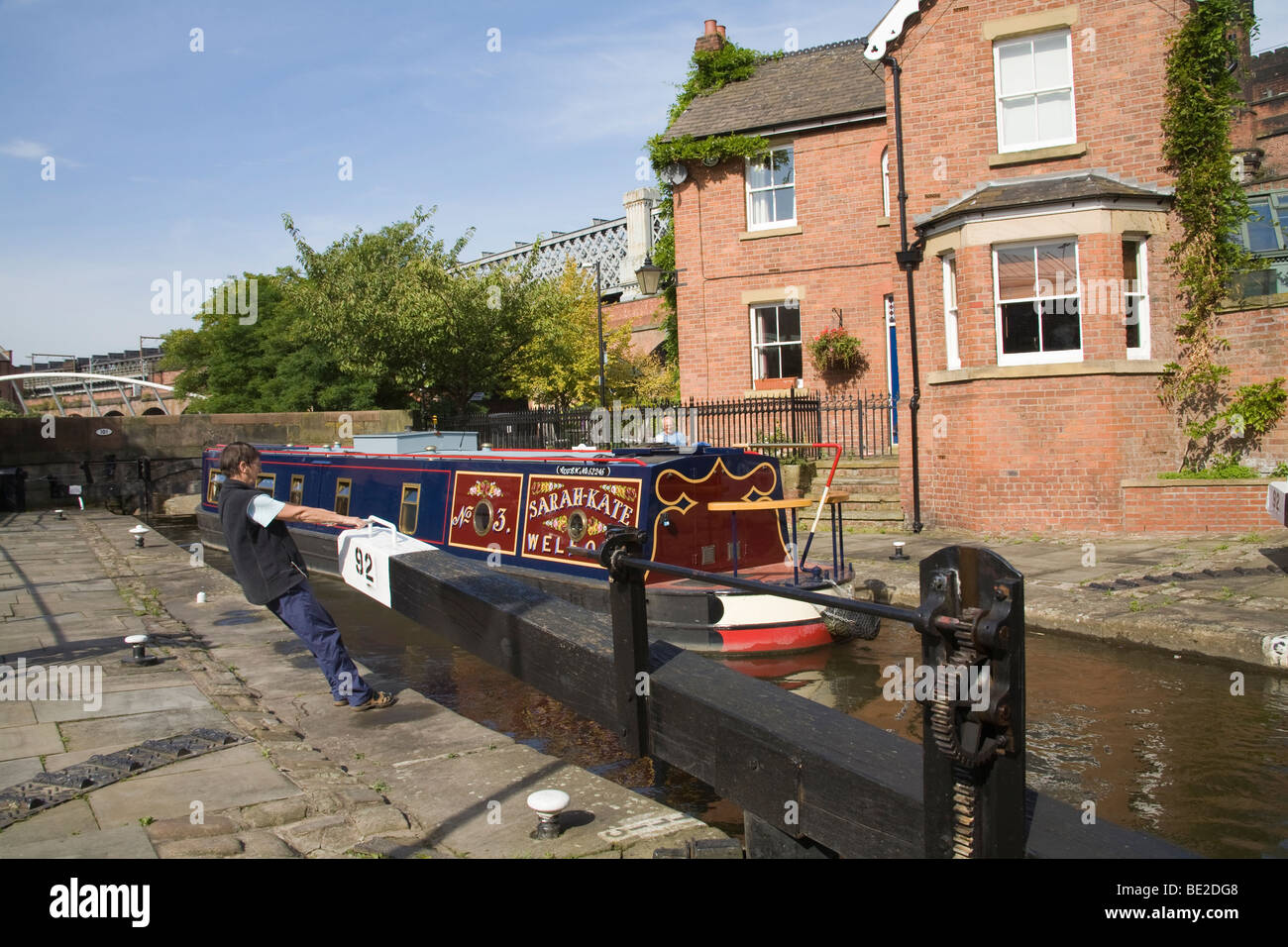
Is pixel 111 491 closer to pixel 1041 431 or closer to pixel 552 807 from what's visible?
pixel 1041 431

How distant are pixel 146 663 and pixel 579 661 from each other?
4006 millimetres

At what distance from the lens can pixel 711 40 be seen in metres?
20.9

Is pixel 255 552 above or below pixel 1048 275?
below

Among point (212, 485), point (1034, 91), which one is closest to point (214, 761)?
point (1034, 91)

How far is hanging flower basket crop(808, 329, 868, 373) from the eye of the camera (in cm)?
1775

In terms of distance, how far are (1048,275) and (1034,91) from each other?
264 centimetres

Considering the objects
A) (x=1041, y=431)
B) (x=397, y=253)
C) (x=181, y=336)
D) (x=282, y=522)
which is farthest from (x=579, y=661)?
(x=181, y=336)

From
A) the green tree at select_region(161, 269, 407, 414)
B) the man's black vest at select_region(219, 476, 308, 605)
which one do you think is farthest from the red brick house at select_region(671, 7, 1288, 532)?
the green tree at select_region(161, 269, 407, 414)

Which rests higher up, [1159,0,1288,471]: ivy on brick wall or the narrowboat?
[1159,0,1288,471]: ivy on brick wall

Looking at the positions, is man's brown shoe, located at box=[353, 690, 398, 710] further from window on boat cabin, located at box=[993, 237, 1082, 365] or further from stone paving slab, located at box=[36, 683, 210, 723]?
window on boat cabin, located at box=[993, 237, 1082, 365]

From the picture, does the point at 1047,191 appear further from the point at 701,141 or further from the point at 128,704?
the point at 128,704

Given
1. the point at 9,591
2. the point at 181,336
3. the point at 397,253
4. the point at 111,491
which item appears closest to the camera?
the point at 9,591

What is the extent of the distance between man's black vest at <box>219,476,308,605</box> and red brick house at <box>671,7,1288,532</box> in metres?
9.84

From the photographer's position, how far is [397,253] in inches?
1008
